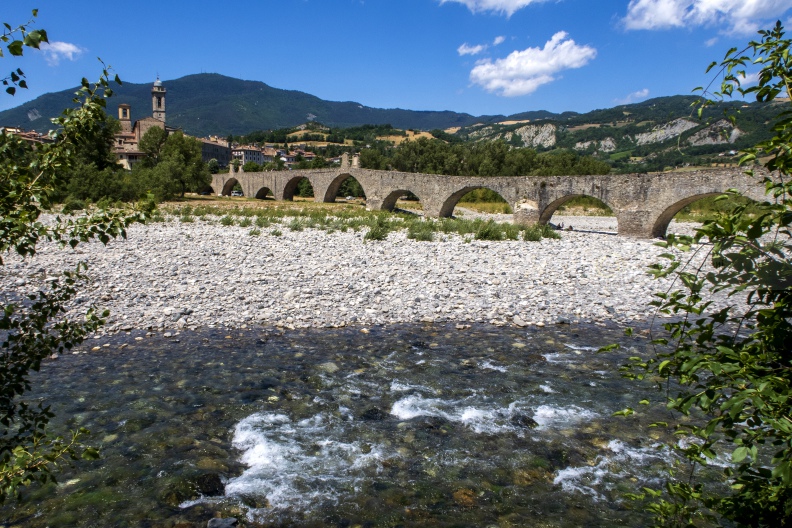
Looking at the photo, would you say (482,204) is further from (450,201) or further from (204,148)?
(204,148)

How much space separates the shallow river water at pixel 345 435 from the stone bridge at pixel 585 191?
12.2m

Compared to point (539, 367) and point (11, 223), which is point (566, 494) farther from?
point (11, 223)

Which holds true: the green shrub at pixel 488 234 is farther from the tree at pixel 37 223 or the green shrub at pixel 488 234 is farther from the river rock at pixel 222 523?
the tree at pixel 37 223

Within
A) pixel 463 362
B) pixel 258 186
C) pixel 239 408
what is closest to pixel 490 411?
pixel 463 362

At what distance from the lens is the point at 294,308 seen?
10773mm

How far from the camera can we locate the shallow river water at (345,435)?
15.3ft

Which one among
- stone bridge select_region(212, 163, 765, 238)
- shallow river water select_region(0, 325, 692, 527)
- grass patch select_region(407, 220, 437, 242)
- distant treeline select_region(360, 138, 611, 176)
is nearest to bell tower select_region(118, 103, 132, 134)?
distant treeline select_region(360, 138, 611, 176)

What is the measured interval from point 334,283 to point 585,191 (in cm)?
1898

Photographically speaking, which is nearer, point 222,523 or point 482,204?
point 222,523

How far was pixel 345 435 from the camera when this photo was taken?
5.93 metres

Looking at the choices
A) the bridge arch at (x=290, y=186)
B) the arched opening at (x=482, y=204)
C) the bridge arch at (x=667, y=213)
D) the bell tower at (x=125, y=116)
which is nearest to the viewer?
the bridge arch at (x=667, y=213)

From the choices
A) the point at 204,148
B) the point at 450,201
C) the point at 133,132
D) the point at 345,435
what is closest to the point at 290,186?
the point at 450,201

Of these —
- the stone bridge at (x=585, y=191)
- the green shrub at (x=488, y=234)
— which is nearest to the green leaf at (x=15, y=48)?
the stone bridge at (x=585, y=191)

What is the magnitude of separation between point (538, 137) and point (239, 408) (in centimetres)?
19216
